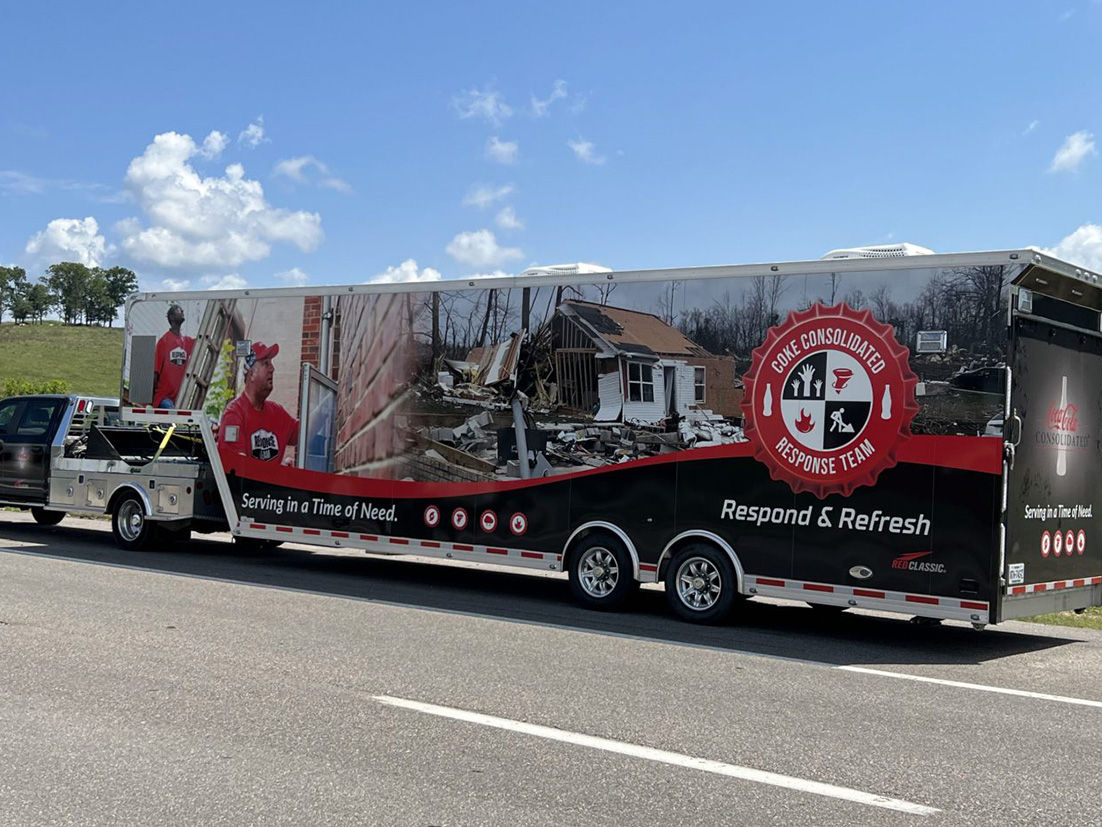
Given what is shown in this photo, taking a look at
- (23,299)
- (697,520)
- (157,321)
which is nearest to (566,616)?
(697,520)

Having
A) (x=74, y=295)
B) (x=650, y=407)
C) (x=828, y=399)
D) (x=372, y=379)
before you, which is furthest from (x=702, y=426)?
(x=74, y=295)

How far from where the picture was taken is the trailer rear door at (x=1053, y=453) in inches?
363

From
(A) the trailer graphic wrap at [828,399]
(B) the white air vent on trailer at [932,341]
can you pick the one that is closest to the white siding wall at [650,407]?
(A) the trailer graphic wrap at [828,399]

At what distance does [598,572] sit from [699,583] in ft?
3.64

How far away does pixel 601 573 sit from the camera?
1119 cm

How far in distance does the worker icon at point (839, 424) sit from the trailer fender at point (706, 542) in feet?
4.81

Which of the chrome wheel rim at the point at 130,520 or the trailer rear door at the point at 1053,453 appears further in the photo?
the chrome wheel rim at the point at 130,520

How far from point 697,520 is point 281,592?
451 centimetres

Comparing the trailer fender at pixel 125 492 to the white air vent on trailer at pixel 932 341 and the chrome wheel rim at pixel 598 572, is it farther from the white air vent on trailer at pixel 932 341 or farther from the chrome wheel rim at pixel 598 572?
the white air vent on trailer at pixel 932 341

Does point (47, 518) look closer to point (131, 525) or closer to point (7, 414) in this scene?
point (7, 414)

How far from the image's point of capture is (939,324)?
929 centimetres

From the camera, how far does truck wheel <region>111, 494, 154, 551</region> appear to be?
50.3 ft

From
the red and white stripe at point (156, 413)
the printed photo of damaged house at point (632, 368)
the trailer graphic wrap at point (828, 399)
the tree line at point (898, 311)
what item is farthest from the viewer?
the red and white stripe at point (156, 413)

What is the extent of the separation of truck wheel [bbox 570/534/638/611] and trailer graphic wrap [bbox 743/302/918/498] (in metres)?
1.80
